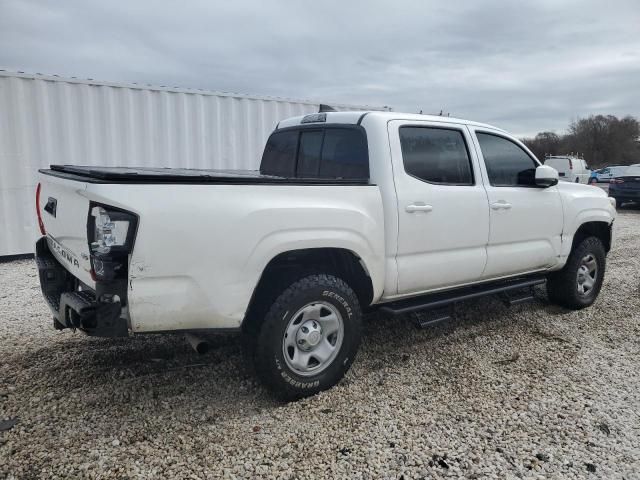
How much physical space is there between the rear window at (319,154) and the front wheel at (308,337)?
0.94m

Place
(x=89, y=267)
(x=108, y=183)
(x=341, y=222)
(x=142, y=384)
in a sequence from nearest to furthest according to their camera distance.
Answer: (x=108, y=183) < (x=89, y=267) < (x=341, y=222) < (x=142, y=384)

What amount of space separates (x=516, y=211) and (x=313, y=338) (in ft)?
7.56

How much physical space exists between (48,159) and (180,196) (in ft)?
21.1

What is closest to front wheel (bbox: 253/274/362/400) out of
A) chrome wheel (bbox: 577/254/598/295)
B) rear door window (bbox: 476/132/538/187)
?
rear door window (bbox: 476/132/538/187)

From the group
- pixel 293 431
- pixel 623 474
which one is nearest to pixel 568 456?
pixel 623 474

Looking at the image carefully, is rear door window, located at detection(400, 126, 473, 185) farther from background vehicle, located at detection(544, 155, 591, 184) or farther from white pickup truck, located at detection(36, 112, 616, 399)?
background vehicle, located at detection(544, 155, 591, 184)

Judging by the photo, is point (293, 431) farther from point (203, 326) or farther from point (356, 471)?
point (203, 326)

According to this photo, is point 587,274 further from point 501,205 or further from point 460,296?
point 460,296

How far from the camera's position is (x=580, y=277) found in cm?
534

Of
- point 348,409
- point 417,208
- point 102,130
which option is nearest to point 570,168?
point 102,130

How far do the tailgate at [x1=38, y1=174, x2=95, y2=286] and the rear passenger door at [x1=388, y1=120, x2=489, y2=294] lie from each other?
6.66ft

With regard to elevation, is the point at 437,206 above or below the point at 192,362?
above

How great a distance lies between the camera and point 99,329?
2662 mm

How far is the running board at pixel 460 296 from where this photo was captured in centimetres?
375
